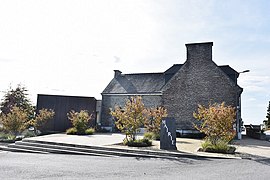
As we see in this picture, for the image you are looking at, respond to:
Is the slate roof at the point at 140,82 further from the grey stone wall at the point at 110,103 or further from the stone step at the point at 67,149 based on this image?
the stone step at the point at 67,149

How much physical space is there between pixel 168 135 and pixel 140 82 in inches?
585

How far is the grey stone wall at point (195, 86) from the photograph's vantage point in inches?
774

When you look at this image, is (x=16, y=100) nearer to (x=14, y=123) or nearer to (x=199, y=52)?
(x=14, y=123)

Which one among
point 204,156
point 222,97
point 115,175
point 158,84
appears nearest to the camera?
point 115,175

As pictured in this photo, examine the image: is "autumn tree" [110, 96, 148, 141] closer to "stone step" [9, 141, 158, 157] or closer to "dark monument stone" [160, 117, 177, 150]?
"dark monument stone" [160, 117, 177, 150]

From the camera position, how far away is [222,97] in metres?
19.5

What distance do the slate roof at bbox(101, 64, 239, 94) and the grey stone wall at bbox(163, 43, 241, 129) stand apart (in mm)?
2555

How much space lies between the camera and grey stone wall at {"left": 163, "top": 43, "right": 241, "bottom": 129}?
19656mm

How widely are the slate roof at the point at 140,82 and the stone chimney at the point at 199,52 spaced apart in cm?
276

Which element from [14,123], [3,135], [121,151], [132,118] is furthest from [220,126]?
[3,135]

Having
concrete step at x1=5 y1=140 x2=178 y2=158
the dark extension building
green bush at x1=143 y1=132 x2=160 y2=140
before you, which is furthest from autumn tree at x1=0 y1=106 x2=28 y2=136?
green bush at x1=143 y1=132 x2=160 y2=140

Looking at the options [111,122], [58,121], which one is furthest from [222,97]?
[58,121]

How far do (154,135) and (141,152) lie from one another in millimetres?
5562

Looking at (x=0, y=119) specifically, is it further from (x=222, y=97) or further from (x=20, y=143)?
(x=222, y=97)
